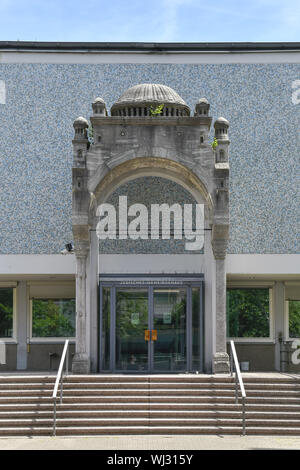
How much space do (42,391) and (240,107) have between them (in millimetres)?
9474

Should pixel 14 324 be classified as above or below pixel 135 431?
above

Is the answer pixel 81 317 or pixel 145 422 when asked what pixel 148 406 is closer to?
pixel 145 422

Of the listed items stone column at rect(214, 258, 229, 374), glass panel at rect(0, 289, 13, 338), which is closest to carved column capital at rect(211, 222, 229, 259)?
stone column at rect(214, 258, 229, 374)

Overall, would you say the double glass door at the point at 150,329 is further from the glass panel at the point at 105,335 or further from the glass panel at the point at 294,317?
the glass panel at the point at 294,317

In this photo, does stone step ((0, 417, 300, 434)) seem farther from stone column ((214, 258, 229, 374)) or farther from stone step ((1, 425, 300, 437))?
stone column ((214, 258, 229, 374))

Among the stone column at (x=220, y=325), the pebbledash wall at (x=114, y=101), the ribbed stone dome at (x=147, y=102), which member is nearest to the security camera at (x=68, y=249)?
the pebbledash wall at (x=114, y=101)

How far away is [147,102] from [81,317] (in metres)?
5.59

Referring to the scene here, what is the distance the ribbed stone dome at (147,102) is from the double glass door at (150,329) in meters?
4.43

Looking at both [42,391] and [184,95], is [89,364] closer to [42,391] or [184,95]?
[42,391]

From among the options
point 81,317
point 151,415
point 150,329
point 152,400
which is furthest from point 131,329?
point 151,415

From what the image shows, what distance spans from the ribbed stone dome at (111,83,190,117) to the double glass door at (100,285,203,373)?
4433mm

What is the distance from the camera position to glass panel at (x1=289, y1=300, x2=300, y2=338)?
20.3m

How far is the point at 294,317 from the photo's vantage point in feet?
67.1

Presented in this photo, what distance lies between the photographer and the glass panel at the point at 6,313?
2034 centimetres
